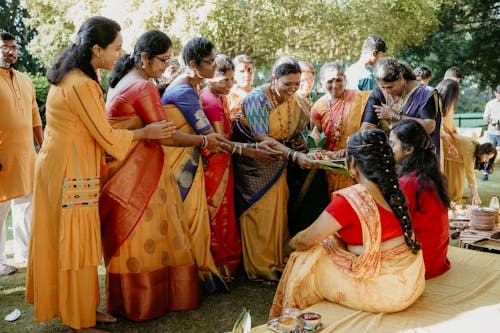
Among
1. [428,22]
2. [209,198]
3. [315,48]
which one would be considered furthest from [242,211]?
[428,22]

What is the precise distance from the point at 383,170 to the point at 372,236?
381mm

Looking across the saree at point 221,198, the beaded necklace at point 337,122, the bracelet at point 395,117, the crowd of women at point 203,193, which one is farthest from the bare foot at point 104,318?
the bracelet at point 395,117

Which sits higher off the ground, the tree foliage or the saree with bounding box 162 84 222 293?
the tree foliage

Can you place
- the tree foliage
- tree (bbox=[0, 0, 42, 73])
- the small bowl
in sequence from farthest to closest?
1. tree (bbox=[0, 0, 42, 73])
2. the tree foliage
3. the small bowl

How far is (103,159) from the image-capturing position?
3.26 m

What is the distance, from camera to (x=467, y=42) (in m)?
17.0

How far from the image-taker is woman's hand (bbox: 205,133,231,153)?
370 centimetres

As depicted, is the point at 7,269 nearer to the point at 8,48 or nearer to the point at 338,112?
the point at 8,48

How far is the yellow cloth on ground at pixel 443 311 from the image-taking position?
268 centimetres

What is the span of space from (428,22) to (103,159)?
11.3m

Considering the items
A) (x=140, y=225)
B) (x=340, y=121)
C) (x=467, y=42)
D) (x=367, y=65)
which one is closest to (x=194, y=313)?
(x=140, y=225)

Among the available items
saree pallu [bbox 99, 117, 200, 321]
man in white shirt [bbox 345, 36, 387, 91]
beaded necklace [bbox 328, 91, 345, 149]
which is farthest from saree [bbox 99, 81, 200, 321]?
man in white shirt [bbox 345, 36, 387, 91]

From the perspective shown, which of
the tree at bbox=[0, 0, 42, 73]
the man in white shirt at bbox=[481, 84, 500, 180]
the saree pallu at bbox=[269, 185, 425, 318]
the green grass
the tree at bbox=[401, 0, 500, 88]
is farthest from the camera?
the tree at bbox=[0, 0, 42, 73]

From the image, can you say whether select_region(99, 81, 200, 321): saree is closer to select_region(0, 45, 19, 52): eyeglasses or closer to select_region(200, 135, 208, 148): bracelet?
select_region(200, 135, 208, 148): bracelet
